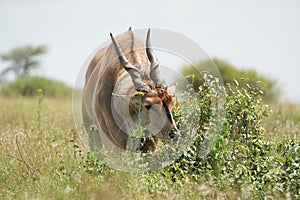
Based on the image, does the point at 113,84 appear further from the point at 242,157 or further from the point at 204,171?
the point at 242,157

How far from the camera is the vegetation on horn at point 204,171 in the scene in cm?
453

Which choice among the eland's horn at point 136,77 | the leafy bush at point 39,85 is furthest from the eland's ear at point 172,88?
the leafy bush at point 39,85

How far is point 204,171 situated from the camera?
5.11 metres

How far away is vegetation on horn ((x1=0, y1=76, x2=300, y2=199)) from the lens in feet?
14.9

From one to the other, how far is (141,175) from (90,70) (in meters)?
3.53

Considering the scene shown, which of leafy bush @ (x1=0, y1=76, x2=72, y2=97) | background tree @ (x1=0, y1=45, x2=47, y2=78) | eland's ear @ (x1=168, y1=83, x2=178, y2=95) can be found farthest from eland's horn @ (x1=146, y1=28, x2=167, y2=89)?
background tree @ (x1=0, y1=45, x2=47, y2=78)

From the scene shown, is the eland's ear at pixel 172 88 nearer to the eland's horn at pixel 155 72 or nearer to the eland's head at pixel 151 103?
the eland's head at pixel 151 103

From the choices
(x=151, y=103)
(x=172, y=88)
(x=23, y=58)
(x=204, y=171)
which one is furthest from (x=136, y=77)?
(x=23, y=58)

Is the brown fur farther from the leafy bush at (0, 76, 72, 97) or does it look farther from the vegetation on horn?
the leafy bush at (0, 76, 72, 97)

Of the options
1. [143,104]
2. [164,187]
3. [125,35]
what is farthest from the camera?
[125,35]

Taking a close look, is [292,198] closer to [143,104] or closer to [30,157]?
[143,104]

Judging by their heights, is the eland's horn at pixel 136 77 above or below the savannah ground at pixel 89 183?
above

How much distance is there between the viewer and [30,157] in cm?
611

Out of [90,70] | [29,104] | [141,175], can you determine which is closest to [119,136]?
[141,175]
